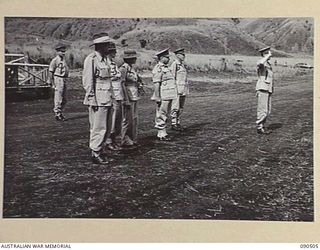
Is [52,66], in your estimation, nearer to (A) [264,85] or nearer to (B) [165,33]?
(B) [165,33]

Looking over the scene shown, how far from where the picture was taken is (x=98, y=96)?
1.55m

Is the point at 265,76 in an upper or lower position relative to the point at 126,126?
upper

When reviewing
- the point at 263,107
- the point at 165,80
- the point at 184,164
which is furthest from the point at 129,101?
the point at 263,107

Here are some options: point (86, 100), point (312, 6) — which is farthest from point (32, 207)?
point (312, 6)

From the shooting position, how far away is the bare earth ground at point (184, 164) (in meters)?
1.52

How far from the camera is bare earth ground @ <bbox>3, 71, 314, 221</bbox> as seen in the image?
1.52 meters

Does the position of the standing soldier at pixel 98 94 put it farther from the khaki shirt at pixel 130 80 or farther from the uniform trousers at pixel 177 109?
the uniform trousers at pixel 177 109

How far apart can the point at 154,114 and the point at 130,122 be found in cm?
7

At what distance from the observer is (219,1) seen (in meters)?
1.56

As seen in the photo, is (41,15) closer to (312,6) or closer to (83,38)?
(83,38)

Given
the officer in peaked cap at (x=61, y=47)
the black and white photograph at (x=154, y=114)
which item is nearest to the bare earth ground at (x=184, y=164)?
the black and white photograph at (x=154, y=114)

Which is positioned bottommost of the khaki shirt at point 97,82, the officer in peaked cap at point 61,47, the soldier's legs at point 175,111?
the soldier's legs at point 175,111

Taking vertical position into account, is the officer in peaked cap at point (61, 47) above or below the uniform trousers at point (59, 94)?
above

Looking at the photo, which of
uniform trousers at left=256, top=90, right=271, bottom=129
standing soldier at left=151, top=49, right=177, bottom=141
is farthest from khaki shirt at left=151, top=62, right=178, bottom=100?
uniform trousers at left=256, top=90, right=271, bottom=129
